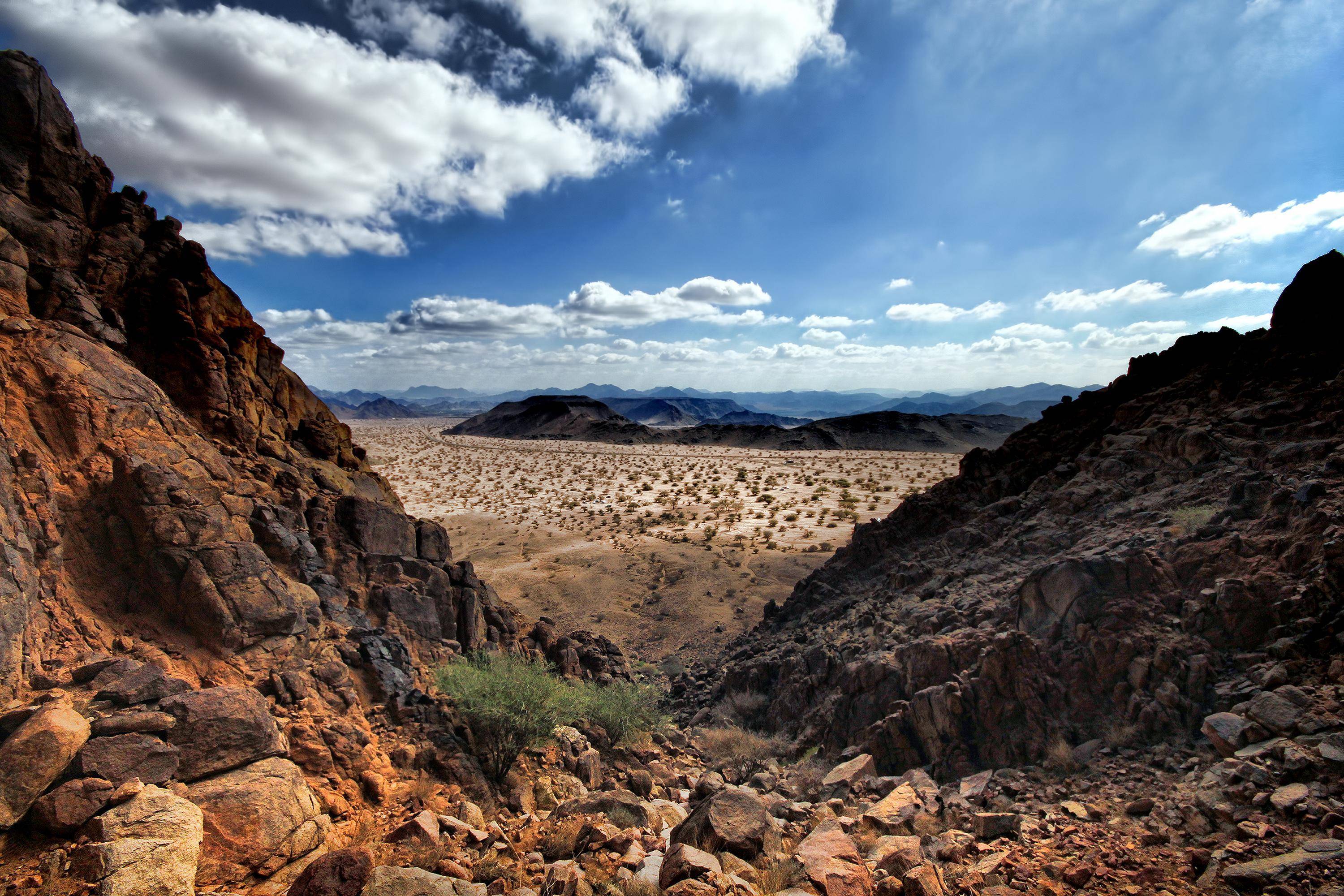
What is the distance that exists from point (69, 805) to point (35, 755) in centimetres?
57

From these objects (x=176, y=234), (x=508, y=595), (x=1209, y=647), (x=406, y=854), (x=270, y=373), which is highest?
(x=176, y=234)

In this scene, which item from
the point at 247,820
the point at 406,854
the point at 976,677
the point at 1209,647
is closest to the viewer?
the point at 247,820

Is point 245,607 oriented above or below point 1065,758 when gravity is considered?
above

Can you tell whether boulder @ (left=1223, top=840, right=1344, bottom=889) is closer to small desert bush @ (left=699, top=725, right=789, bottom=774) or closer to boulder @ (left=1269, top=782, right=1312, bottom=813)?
boulder @ (left=1269, top=782, right=1312, bottom=813)

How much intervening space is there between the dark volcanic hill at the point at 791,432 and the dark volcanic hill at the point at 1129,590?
79583mm

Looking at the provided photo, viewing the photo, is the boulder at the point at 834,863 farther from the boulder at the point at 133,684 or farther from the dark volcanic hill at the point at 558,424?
the dark volcanic hill at the point at 558,424

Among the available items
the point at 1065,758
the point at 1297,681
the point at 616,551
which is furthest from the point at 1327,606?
the point at 616,551

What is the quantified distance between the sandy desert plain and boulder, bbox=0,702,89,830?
14.3m

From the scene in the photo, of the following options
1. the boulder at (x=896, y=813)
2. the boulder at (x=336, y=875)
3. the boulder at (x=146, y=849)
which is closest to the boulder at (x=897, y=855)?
the boulder at (x=896, y=813)

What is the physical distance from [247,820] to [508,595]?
718 inches

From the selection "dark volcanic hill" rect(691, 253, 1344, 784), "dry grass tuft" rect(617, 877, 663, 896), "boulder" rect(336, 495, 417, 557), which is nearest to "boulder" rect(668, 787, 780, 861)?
"dry grass tuft" rect(617, 877, 663, 896)

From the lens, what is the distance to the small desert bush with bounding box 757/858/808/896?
578cm

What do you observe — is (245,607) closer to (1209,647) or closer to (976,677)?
(976,677)

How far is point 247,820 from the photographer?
5.36m
